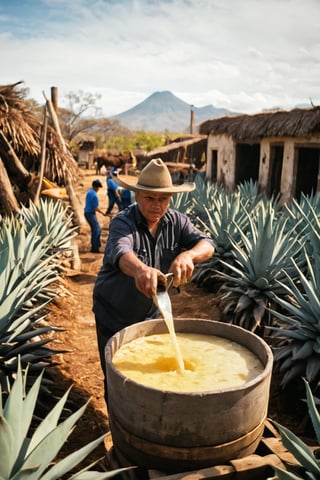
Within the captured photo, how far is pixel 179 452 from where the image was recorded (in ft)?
5.86

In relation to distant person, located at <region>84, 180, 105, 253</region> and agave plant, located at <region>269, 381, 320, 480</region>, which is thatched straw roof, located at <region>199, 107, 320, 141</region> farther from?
agave plant, located at <region>269, 381, 320, 480</region>

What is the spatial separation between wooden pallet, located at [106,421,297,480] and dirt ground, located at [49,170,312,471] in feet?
1.45

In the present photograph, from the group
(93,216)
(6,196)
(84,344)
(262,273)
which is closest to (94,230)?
(93,216)

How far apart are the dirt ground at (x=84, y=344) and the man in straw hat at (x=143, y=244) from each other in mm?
571

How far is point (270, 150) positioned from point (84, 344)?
9.01 m

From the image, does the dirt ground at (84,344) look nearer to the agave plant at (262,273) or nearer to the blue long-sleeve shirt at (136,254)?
the blue long-sleeve shirt at (136,254)

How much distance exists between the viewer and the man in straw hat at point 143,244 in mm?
2701

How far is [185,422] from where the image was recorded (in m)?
1.74

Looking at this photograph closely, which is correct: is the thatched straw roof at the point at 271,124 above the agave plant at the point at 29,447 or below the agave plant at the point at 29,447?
above

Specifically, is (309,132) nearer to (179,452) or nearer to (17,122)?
(17,122)

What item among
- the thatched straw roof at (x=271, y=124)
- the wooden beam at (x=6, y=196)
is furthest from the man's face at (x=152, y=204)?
the thatched straw roof at (x=271, y=124)

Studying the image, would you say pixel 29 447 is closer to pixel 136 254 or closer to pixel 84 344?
pixel 136 254

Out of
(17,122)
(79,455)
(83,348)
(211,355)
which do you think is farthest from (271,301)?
(17,122)

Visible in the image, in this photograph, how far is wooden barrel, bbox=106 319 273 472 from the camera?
67.9 inches
